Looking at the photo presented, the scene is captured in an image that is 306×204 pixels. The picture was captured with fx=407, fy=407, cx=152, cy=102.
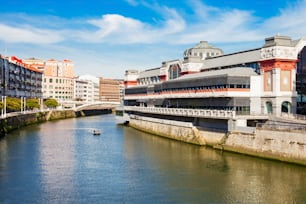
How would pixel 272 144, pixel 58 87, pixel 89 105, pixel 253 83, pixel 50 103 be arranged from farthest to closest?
1. pixel 58 87
2. pixel 89 105
3. pixel 50 103
4. pixel 253 83
5. pixel 272 144

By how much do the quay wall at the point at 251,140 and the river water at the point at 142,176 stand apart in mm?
1201

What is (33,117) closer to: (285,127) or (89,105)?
(89,105)

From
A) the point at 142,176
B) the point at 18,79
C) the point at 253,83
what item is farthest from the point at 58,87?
the point at 142,176

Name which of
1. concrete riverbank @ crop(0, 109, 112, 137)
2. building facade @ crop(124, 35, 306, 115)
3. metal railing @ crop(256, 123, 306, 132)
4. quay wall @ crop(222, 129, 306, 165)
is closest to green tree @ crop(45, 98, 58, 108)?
concrete riverbank @ crop(0, 109, 112, 137)

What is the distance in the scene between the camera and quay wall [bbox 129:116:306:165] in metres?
41.1

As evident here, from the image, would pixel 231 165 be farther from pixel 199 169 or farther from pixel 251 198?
pixel 251 198

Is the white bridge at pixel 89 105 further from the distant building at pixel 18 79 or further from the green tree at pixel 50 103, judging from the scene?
the distant building at pixel 18 79

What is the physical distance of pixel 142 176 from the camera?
126 ft

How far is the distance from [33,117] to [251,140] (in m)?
71.1

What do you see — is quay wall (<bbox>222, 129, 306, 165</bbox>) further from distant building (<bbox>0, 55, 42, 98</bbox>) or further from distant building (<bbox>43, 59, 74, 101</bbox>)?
distant building (<bbox>43, 59, 74, 101</bbox>)

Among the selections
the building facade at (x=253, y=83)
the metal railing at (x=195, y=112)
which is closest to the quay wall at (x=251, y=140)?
the metal railing at (x=195, y=112)

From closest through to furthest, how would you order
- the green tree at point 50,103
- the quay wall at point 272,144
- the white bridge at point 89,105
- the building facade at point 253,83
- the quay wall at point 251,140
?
1. the quay wall at point 272,144
2. the quay wall at point 251,140
3. the building facade at point 253,83
4. the green tree at point 50,103
5. the white bridge at point 89,105

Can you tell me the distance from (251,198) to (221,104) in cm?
2727

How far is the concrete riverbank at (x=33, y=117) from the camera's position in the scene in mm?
75863
